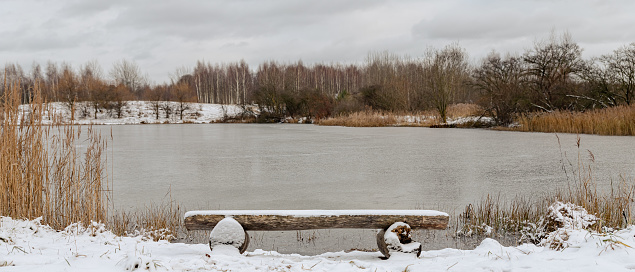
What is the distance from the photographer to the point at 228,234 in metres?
3.33

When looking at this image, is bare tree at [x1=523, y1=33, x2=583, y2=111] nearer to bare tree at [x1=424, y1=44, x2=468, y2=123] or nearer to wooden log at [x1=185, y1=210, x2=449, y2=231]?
bare tree at [x1=424, y1=44, x2=468, y2=123]

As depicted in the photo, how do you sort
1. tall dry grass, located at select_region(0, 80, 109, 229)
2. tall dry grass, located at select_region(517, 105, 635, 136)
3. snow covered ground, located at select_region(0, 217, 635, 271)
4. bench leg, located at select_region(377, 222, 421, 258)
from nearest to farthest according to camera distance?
snow covered ground, located at select_region(0, 217, 635, 271) < bench leg, located at select_region(377, 222, 421, 258) < tall dry grass, located at select_region(0, 80, 109, 229) < tall dry grass, located at select_region(517, 105, 635, 136)

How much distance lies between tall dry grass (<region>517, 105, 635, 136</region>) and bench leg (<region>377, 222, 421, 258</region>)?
1404 cm

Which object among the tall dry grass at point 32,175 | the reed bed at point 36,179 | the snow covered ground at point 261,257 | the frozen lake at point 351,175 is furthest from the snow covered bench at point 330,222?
the frozen lake at point 351,175

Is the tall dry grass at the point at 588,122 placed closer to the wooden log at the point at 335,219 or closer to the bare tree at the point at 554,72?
the bare tree at the point at 554,72

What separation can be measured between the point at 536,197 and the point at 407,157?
477 cm

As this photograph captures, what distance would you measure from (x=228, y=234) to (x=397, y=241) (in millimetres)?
1290

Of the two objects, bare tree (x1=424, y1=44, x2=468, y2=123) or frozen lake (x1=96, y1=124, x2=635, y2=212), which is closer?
frozen lake (x1=96, y1=124, x2=635, y2=212)

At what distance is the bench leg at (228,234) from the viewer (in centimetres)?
333

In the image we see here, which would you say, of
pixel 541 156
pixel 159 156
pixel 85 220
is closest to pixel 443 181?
pixel 541 156

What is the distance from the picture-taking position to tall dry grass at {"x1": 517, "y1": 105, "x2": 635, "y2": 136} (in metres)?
14.9

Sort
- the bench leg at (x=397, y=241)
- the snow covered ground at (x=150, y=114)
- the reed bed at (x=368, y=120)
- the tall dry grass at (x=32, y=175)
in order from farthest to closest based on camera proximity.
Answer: the snow covered ground at (x=150, y=114) → the reed bed at (x=368, y=120) → the tall dry grass at (x=32, y=175) → the bench leg at (x=397, y=241)

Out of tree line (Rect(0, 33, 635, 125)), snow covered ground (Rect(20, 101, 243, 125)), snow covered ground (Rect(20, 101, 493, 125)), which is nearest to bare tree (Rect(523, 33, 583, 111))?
tree line (Rect(0, 33, 635, 125))

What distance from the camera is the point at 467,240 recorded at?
426 cm
